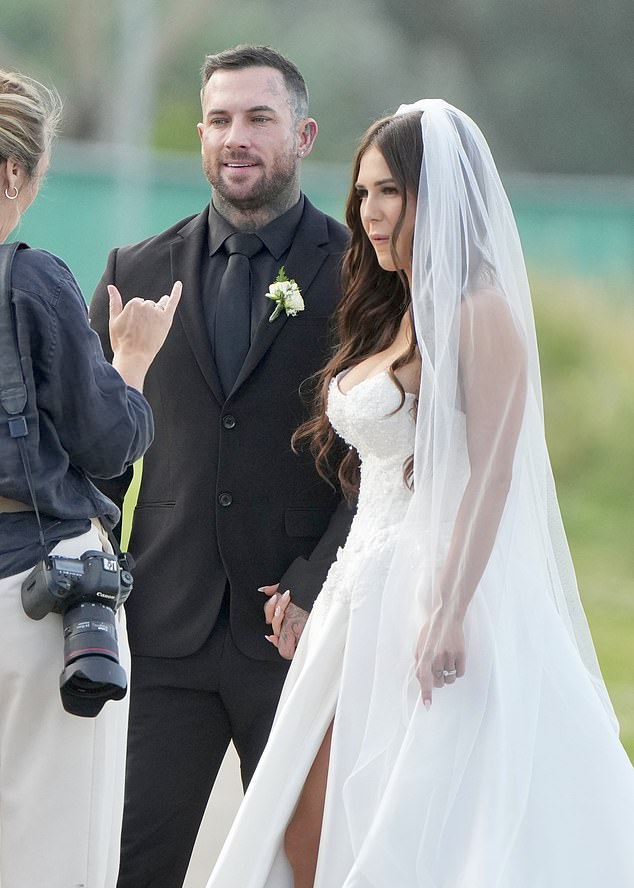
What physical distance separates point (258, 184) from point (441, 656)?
3.82ft

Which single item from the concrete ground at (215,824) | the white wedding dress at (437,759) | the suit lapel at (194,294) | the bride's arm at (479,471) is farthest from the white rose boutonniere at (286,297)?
the concrete ground at (215,824)

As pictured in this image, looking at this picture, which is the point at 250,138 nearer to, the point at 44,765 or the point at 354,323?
the point at 354,323

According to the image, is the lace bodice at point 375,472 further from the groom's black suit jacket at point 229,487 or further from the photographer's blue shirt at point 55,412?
the photographer's blue shirt at point 55,412

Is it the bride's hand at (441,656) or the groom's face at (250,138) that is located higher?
the groom's face at (250,138)

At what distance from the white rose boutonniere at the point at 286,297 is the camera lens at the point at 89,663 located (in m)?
0.98

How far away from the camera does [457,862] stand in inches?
93.0

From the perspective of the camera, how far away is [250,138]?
296 centimetres

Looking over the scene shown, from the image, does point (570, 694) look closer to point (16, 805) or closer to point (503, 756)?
point (503, 756)

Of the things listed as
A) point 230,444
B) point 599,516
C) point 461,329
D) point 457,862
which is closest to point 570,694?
point 457,862

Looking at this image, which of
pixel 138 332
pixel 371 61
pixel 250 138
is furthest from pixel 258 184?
pixel 371 61

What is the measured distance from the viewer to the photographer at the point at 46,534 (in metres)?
2.16

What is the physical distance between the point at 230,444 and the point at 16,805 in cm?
98

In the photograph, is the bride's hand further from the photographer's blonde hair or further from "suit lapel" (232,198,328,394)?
the photographer's blonde hair

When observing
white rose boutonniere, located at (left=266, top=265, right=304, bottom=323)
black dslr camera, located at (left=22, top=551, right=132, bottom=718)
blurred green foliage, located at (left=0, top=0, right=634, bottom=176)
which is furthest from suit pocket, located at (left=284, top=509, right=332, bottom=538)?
blurred green foliage, located at (left=0, top=0, right=634, bottom=176)
